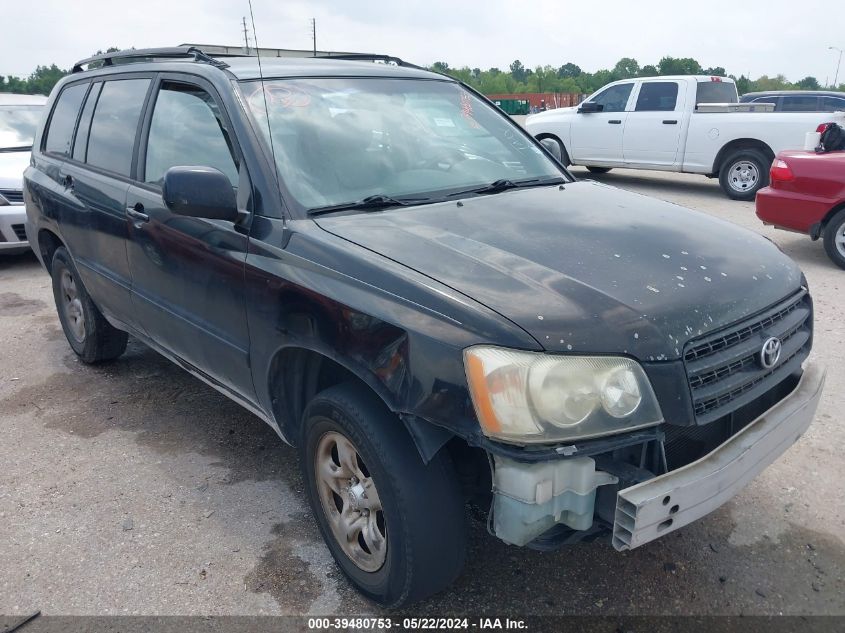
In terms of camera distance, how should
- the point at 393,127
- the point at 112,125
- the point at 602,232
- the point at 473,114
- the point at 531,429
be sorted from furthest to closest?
1. the point at 112,125
2. the point at 473,114
3. the point at 393,127
4. the point at 602,232
5. the point at 531,429

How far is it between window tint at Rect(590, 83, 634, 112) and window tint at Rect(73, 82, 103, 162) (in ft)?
31.8

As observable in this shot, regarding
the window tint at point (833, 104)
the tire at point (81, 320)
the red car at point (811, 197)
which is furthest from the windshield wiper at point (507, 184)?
the window tint at point (833, 104)

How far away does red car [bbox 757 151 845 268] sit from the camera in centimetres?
671

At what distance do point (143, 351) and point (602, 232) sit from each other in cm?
370

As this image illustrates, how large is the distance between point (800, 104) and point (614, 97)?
3775 mm

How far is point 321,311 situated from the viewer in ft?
7.73

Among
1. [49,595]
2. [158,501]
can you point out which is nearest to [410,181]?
[158,501]

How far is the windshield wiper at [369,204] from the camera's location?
269 cm

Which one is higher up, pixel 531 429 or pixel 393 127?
pixel 393 127

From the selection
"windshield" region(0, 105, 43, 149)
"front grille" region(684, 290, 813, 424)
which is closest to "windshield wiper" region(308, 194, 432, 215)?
"front grille" region(684, 290, 813, 424)

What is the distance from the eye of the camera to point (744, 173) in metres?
10.8

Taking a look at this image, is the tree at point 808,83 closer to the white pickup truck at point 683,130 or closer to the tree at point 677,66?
the tree at point 677,66

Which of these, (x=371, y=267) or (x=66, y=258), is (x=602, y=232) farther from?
(x=66, y=258)

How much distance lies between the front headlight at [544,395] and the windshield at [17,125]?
8353mm
